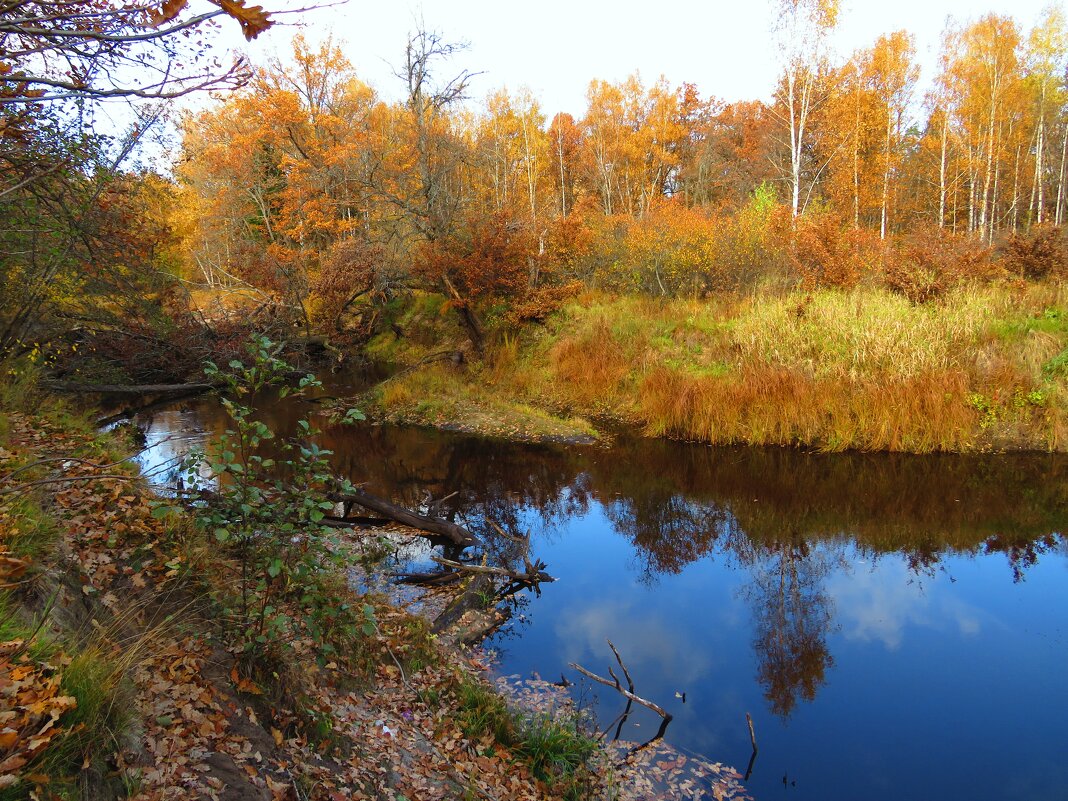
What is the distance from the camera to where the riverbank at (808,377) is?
11.4m

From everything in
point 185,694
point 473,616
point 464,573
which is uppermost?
point 185,694

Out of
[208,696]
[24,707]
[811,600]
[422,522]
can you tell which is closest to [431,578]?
[422,522]

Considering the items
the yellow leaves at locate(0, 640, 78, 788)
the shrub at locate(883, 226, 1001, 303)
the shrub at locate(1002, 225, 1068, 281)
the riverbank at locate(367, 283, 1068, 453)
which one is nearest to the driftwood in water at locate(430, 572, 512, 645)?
the yellow leaves at locate(0, 640, 78, 788)

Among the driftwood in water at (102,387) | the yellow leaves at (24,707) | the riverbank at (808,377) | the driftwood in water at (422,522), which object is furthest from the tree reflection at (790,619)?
the driftwood in water at (102,387)

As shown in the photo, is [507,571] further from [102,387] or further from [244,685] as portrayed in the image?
[102,387]

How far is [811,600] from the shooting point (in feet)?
23.6

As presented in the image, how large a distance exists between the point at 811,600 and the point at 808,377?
21.7 feet

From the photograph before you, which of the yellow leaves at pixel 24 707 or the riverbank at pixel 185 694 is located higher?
the yellow leaves at pixel 24 707

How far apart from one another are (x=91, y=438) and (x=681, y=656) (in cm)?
755

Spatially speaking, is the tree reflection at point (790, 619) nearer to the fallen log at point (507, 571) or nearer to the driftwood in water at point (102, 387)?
→ the fallen log at point (507, 571)

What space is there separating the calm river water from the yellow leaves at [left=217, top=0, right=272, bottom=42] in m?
5.65

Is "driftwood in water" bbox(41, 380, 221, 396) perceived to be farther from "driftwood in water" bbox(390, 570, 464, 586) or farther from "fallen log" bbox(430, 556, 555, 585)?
"fallen log" bbox(430, 556, 555, 585)

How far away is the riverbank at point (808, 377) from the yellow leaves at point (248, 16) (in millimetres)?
12052

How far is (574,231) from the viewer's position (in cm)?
1977
